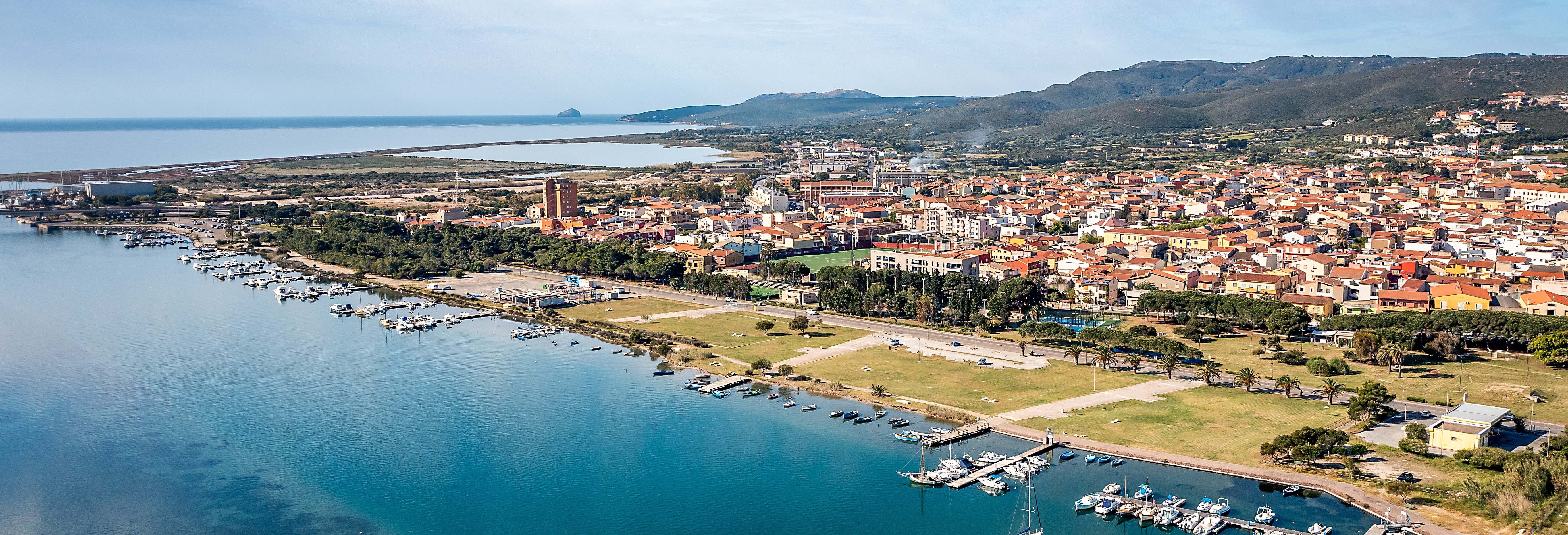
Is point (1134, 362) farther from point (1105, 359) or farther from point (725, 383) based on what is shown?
point (725, 383)

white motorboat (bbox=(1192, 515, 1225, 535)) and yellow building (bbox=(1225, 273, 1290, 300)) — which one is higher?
yellow building (bbox=(1225, 273, 1290, 300))

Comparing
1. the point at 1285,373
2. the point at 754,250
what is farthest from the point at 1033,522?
the point at 754,250

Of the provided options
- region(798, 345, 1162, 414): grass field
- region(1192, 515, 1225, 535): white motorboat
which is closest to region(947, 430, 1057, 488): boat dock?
region(798, 345, 1162, 414): grass field

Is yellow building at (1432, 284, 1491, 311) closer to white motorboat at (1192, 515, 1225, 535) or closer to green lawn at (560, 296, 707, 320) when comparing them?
white motorboat at (1192, 515, 1225, 535)

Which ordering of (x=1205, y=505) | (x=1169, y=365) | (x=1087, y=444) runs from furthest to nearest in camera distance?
1. (x=1169, y=365)
2. (x=1087, y=444)
3. (x=1205, y=505)

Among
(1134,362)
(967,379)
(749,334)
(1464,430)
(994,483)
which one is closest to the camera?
(994,483)

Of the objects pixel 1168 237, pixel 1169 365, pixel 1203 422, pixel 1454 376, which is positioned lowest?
pixel 1203 422

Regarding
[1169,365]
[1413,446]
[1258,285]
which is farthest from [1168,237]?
[1413,446]

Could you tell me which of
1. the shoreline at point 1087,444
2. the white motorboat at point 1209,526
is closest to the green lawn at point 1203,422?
the shoreline at point 1087,444
